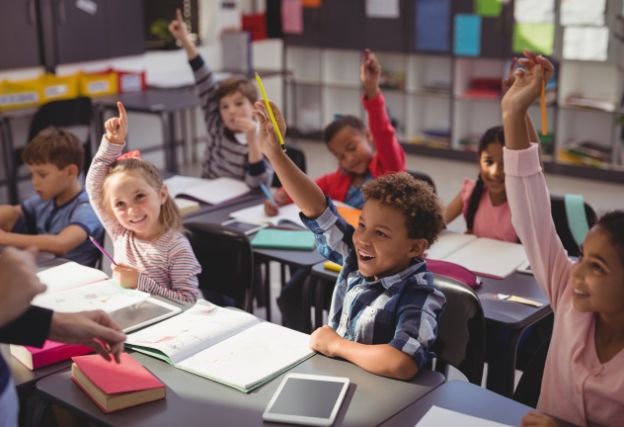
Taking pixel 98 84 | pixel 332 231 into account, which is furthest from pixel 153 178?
pixel 98 84

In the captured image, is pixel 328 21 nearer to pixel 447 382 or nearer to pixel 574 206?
pixel 574 206

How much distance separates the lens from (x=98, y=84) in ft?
19.7

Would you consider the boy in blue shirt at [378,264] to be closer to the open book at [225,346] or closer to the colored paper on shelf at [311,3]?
the open book at [225,346]

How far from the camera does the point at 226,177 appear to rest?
379 centimetres

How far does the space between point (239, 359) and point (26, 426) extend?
53cm

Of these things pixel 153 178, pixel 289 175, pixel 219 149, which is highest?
pixel 289 175

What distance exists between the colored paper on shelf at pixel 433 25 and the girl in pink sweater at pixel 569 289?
17.8 feet

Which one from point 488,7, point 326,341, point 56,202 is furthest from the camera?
point 488,7

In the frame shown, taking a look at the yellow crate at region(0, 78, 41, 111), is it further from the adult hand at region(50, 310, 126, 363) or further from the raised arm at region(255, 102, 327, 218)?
the adult hand at region(50, 310, 126, 363)

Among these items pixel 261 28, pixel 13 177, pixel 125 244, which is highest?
pixel 261 28

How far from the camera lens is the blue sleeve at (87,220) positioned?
113 inches

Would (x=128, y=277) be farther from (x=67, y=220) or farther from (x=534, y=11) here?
(x=534, y=11)

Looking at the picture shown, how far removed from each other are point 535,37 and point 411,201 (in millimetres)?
4973

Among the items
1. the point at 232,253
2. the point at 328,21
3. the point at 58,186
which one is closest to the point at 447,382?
the point at 232,253
